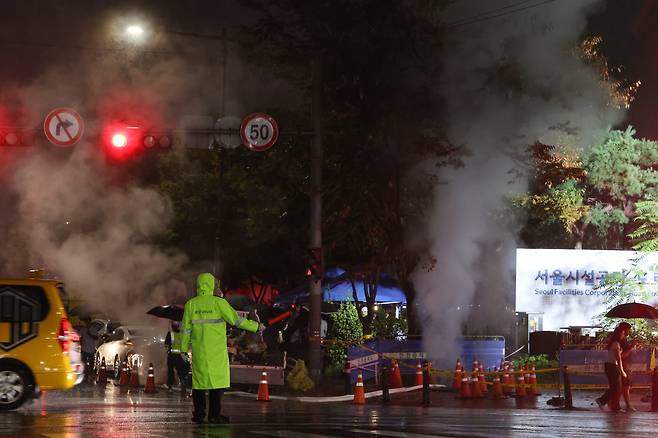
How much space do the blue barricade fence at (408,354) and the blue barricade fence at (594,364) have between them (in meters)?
1.30

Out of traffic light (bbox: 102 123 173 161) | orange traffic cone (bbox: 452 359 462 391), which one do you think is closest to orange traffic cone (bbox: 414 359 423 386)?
orange traffic cone (bbox: 452 359 462 391)

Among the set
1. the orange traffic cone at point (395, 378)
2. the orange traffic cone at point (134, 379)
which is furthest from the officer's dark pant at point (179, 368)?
the orange traffic cone at point (395, 378)

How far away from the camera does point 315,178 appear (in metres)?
20.0

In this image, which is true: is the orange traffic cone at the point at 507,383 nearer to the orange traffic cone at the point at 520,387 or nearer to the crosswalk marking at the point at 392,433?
the orange traffic cone at the point at 520,387

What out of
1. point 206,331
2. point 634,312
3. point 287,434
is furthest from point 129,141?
point 287,434

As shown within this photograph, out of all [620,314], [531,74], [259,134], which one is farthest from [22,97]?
[620,314]

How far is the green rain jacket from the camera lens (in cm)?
970

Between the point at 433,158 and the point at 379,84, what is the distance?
250 cm

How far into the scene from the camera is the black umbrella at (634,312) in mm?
18188

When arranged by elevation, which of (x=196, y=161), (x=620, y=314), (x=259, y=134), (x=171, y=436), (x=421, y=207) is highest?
(x=196, y=161)

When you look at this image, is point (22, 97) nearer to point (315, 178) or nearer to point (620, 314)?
point (315, 178)

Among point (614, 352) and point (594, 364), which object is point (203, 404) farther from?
point (594, 364)

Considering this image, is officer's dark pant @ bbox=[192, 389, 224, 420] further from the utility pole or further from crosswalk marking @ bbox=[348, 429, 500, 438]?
the utility pole

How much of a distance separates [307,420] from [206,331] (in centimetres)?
297
